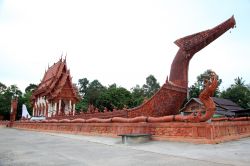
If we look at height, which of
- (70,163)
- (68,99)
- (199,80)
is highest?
(199,80)

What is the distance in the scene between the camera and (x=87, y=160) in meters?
6.64

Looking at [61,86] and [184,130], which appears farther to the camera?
[61,86]

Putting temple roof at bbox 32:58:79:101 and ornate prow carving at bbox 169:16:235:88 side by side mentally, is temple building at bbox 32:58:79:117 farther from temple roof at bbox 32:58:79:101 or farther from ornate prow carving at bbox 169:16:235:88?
ornate prow carving at bbox 169:16:235:88

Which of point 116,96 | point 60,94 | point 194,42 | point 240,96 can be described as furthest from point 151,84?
point 194,42

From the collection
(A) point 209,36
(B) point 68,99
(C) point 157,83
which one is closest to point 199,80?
(C) point 157,83

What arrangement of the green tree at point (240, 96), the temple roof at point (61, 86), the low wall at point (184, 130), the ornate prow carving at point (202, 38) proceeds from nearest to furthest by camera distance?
the low wall at point (184, 130), the ornate prow carving at point (202, 38), the temple roof at point (61, 86), the green tree at point (240, 96)

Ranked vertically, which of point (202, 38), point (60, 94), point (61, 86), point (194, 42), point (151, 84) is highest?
point (151, 84)

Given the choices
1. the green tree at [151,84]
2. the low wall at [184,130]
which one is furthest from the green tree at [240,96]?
the low wall at [184,130]

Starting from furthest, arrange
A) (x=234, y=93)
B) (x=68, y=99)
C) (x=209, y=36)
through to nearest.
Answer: (x=234, y=93) < (x=68, y=99) < (x=209, y=36)

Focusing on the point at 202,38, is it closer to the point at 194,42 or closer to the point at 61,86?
the point at 194,42

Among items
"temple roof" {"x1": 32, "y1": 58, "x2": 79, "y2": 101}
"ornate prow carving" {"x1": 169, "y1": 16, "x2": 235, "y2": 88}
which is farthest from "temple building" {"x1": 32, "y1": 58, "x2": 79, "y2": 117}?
"ornate prow carving" {"x1": 169, "y1": 16, "x2": 235, "y2": 88}

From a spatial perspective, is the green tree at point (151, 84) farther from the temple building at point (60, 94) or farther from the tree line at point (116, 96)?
the temple building at point (60, 94)

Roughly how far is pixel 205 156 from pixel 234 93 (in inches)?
1853

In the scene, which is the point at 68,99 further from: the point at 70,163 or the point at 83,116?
the point at 70,163
